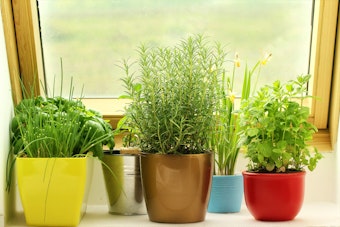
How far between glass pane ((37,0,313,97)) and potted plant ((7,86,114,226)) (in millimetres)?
447

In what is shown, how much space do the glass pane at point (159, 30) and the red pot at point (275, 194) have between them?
0.59 metres

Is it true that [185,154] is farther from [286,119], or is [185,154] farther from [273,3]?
[273,3]

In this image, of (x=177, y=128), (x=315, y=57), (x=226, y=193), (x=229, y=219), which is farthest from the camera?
(x=315, y=57)

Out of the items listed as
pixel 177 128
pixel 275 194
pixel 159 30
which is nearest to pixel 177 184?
pixel 177 128

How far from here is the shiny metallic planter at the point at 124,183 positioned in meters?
1.79

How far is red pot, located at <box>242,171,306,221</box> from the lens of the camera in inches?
64.8

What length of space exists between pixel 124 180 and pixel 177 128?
0.29 meters

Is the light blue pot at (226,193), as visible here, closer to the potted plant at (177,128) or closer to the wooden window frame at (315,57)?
the potted plant at (177,128)

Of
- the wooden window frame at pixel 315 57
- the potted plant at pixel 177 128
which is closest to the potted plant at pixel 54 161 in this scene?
the potted plant at pixel 177 128

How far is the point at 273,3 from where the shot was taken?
210cm

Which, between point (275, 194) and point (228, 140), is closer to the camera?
point (275, 194)

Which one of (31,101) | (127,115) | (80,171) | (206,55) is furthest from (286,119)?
(31,101)

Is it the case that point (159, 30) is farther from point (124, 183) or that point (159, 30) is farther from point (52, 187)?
point (52, 187)

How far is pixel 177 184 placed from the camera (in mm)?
1618
